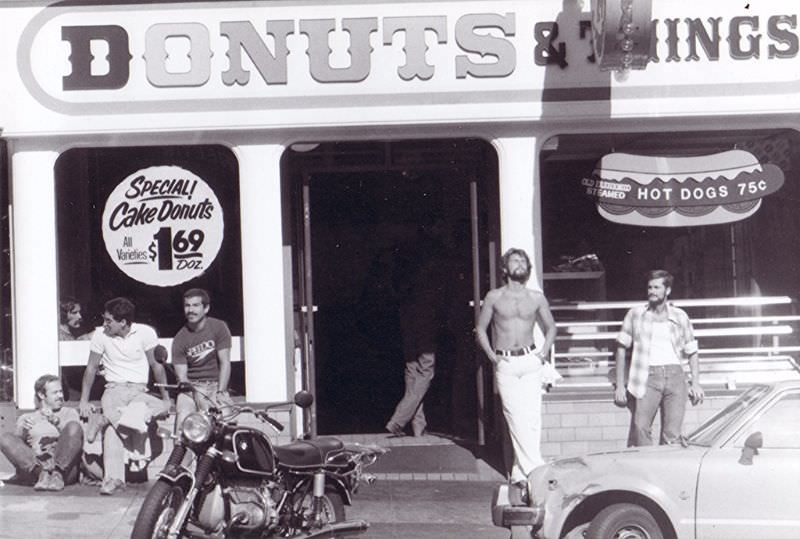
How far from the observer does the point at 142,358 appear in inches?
432

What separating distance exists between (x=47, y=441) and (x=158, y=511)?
12.5 feet

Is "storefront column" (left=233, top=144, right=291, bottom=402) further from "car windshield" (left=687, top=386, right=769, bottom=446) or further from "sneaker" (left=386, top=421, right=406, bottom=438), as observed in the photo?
"car windshield" (left=687, top=386, right=769, bottom=446)

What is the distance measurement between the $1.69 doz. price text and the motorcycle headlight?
3.99 meters

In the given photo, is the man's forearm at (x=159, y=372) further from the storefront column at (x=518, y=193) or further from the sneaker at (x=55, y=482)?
the storefront column at (x=518, y=193)

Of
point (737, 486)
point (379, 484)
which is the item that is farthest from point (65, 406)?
point (737, 486)

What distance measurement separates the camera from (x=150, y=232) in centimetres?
1147

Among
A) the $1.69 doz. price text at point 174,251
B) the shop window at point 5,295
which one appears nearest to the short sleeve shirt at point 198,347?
the $1.69 doz. price text at point 174,251

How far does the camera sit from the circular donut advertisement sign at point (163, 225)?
37.6 ft

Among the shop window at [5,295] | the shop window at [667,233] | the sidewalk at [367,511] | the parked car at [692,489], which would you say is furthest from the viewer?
the shop window at [667,233]

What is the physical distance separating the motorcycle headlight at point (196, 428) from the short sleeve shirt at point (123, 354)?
3.42m

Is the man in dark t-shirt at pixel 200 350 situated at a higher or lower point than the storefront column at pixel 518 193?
lower

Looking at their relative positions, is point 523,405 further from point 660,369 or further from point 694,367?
point 694,367

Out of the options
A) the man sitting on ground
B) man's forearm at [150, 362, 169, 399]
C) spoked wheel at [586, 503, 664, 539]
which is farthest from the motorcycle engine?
the man sitting on ground


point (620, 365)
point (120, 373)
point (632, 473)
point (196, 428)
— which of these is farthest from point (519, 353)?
point (196, 428)
